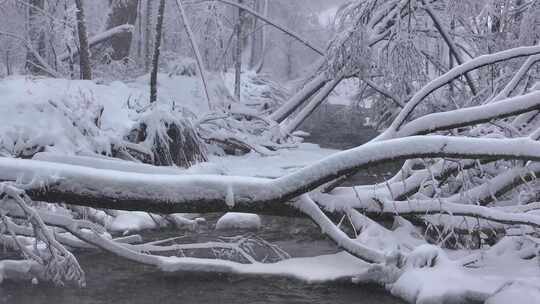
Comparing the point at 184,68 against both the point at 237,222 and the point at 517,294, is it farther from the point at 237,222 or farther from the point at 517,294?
the point at 517,294

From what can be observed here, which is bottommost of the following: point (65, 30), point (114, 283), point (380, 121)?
point (114, 283)

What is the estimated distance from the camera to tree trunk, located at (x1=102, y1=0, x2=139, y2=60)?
19766 millimetres

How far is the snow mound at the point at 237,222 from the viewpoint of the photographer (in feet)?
29.2

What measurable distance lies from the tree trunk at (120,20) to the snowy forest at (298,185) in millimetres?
2611

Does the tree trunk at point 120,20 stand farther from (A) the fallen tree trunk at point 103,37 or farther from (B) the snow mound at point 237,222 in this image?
(B) the snow mound at point 237,222

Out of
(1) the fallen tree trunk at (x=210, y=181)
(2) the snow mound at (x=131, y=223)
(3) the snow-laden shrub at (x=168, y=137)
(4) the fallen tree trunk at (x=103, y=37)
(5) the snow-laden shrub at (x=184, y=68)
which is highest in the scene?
(4) the fallen tree trunk at (x=103, y=37)

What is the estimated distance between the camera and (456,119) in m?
5.03

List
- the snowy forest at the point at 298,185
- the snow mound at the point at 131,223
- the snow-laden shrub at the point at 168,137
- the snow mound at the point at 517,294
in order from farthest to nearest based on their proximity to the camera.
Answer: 1. the snow-laden shrub at the point at 168,137
2. the snow mound at the point at 131,223
3. the snow mound at the point at 517,294
4. the snowy forest at the point at 298,185

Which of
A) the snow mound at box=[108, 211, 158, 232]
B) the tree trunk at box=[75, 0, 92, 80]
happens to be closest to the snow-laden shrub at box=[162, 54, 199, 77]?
the tree trunk at box=[75, 0, 92, 80]

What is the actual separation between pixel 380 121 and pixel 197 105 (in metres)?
5.03

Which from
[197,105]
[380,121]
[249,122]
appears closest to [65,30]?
[197,105]

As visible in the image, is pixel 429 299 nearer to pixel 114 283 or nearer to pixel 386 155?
pixel 386 155

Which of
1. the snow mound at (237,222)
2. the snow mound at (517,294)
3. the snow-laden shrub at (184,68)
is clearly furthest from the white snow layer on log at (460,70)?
the snow-laden shrub at (184,68)

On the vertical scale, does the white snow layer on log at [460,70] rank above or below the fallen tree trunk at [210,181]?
above
